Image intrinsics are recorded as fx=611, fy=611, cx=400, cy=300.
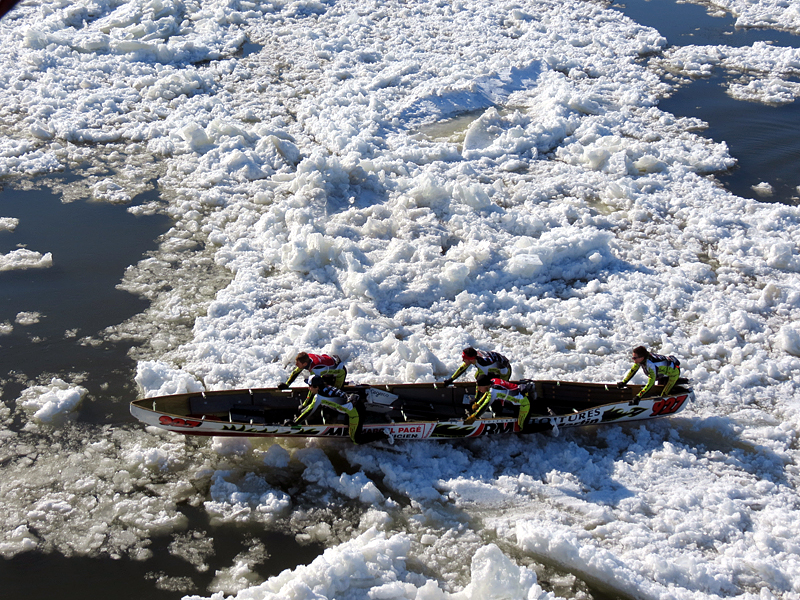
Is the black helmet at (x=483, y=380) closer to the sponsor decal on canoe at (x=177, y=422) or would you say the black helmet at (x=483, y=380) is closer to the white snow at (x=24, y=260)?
the sponsor decal on canoe at (x=177, y=422)

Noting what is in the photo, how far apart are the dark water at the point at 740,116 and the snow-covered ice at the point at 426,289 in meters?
→ 0.61

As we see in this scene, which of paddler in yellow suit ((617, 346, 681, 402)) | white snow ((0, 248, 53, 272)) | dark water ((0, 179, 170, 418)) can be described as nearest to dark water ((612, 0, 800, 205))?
paddler in yellow suit ((617, 346, 681, 402))

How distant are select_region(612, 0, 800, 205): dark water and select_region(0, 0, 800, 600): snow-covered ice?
0.61 metres

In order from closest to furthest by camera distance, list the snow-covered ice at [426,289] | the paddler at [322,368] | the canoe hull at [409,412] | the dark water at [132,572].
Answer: the dark water at [132,572], the snow-covered ice at [426,289], the canoe hull at [409,412], the paddler at [322,368]

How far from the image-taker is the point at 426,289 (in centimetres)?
1143

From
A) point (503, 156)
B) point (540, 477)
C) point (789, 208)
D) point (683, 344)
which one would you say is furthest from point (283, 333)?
point (789, 208)

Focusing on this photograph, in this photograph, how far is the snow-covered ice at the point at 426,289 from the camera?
24.7ft

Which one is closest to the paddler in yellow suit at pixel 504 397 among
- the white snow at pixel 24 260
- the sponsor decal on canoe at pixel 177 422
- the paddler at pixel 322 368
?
the paddler at pixel 322 368

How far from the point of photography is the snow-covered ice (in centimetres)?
752

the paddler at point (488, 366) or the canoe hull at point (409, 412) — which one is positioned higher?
the paddler at point (488, 366)

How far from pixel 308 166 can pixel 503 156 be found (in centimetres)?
496

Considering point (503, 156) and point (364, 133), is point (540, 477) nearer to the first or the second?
point (503, 156)

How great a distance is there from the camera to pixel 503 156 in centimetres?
1548

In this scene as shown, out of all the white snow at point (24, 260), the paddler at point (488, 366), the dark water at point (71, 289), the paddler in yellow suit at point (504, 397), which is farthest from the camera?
the white snow at point (24, 260)
